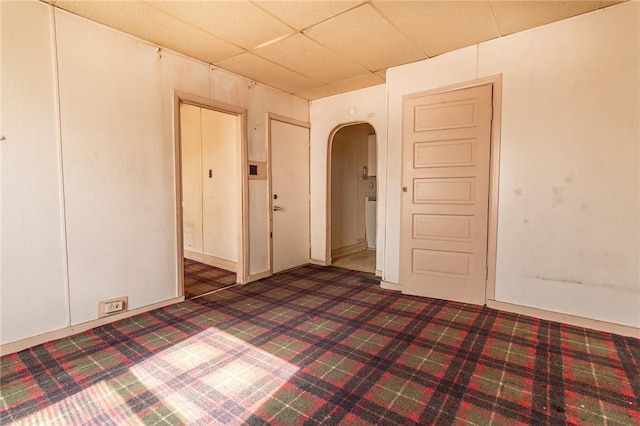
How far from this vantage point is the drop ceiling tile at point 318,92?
173 inches

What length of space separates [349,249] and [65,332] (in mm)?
4350

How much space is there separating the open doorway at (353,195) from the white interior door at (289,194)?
0.69m

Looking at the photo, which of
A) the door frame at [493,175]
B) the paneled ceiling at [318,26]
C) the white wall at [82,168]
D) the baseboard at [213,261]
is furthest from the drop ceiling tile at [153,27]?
the baseboard at [213,261]

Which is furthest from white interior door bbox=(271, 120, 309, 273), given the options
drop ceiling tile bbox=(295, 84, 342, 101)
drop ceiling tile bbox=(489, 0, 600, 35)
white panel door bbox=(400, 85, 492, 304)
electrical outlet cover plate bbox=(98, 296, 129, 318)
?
drop ceiling tile bbox=(489, 0, 600, 35)

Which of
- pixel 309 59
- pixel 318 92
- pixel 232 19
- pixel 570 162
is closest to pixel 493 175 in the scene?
pixel 570 162

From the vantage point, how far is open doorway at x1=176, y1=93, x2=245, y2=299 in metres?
4.07

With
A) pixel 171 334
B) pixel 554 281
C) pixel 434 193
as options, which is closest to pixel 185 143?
pixel 171 334

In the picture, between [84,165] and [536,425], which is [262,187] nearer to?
[84,165]

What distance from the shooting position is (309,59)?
135 inches

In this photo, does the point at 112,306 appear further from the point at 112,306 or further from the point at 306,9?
the point at 306,9

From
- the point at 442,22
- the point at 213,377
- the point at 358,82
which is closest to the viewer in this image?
the point at 213,377

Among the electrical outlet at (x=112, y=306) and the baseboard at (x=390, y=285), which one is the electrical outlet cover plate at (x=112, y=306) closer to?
the electrical outlet at (x=112, y=306)

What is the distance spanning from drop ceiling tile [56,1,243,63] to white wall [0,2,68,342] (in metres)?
0.32

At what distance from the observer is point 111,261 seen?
9.24 ft
